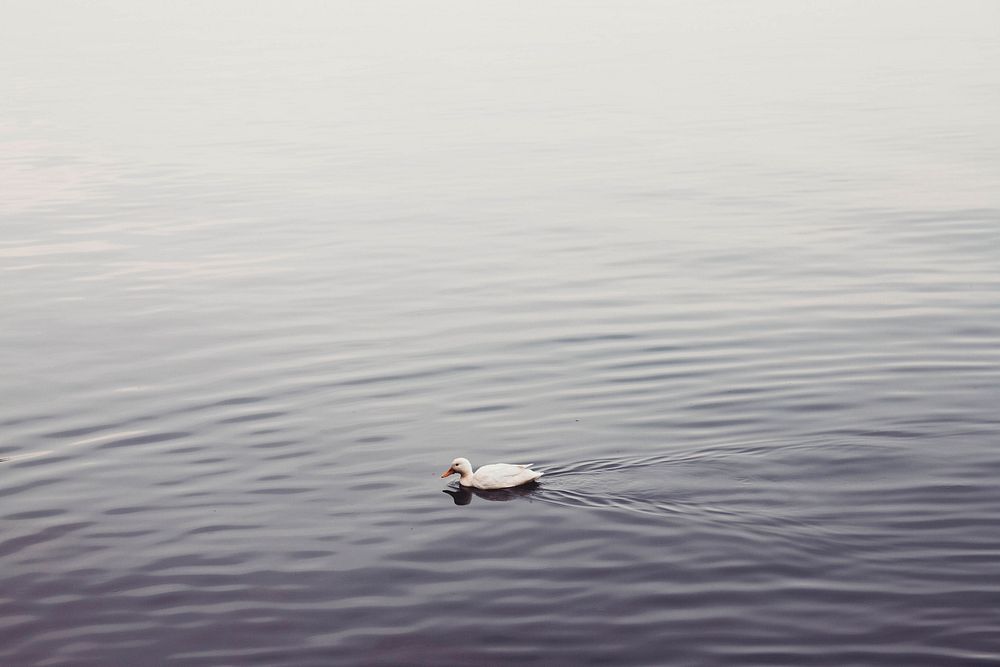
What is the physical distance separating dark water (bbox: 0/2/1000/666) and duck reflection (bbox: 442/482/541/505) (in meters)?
0.05

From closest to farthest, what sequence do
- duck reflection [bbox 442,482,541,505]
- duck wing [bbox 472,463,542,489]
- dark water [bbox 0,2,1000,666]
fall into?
dark water [bbox 0,2,1000,666]
duck wing [bbox 472,463,542,489]
duck reflection [bbox 442,482,541,505]

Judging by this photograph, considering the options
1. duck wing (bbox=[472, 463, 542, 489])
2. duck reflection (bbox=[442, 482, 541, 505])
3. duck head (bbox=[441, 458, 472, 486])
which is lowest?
duck reflection (bbox=[442, 482, 541, 505])

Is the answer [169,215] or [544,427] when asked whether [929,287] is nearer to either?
[544,427]

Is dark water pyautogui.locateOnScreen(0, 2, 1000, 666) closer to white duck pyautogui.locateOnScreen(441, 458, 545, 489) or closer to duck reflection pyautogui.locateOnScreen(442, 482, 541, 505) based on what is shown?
duck reflection pyautogui.locateOnScreen(442, 482, 541, 505)

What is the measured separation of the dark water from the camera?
11.4 m

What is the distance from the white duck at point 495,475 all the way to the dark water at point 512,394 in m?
0.19

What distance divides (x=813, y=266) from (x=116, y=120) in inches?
1311

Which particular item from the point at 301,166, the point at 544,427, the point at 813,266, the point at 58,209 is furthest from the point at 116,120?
the point at 544,427

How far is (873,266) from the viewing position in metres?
22.9

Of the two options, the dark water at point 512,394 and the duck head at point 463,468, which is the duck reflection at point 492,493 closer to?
the dark water at point 512,394

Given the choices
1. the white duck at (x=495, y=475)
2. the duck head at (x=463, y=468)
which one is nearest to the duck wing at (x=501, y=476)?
the white duck at (x=495, y=475)

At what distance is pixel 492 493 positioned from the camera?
13680 millimetres

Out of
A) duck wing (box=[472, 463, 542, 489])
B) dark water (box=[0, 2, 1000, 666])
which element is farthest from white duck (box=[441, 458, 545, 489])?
dark water (box=[0, 2, 1000, 666])

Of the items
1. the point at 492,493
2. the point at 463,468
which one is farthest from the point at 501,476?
the point at 463,468
